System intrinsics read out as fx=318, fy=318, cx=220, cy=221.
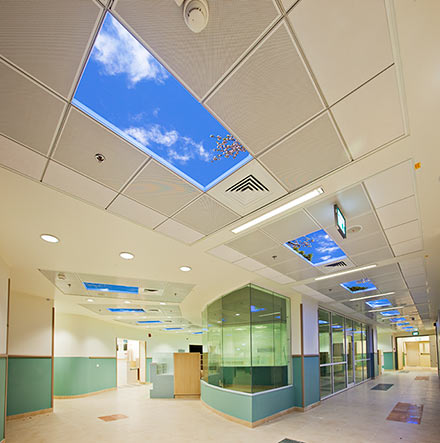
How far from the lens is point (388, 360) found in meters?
23.6

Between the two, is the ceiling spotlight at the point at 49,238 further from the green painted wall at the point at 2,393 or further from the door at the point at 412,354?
the door at the point at 412,354

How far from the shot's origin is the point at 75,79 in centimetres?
191

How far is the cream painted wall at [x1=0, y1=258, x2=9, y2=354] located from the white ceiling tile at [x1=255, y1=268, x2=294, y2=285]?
4.42 metres

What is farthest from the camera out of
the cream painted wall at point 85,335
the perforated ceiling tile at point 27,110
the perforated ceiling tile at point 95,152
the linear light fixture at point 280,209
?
the cream painted wall at point 85,335

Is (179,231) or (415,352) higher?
(179,231)

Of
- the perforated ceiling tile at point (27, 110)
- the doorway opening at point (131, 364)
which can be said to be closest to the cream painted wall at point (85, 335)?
the doorway opening at point (131, 364)

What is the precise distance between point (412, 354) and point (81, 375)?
93.8 feet

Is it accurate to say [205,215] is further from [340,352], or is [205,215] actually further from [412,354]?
[412,354]

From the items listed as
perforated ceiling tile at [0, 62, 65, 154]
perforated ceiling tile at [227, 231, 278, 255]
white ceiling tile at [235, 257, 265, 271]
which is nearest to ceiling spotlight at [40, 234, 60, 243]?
perforated ceiling tile at [0, 62, 65, 154]

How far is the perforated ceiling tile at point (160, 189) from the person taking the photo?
2.76 meters

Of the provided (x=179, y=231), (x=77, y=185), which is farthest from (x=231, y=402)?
(x=77, y=185)

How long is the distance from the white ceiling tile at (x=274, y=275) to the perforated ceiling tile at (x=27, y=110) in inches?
167

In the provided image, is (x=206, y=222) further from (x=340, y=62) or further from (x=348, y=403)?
(x=348, y=403)

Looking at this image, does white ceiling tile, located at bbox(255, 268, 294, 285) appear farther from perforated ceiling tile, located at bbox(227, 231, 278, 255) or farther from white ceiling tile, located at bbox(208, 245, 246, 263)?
perforated ceiling tile, located at bbox(227, 231, 278, 255)
